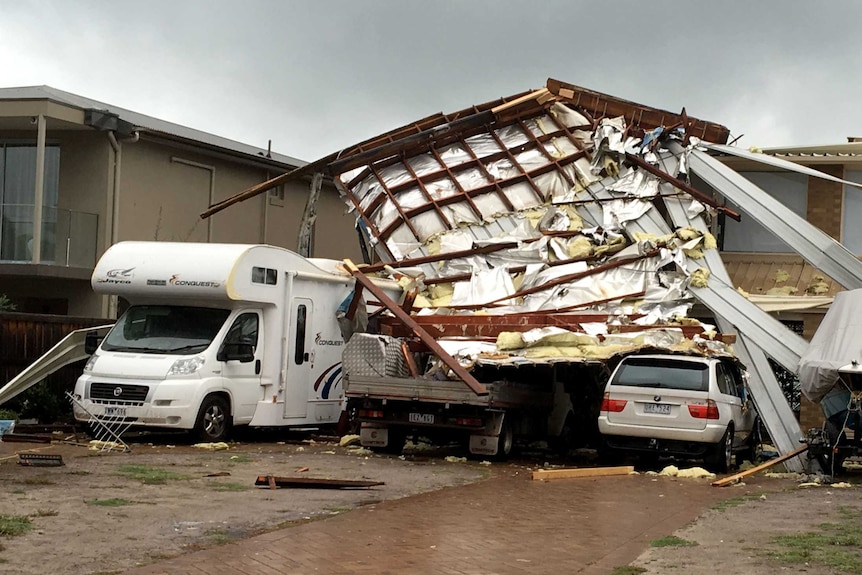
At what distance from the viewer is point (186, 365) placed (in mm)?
17469

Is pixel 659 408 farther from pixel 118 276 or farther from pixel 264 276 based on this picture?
pixel 118 276

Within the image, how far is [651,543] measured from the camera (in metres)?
9.80

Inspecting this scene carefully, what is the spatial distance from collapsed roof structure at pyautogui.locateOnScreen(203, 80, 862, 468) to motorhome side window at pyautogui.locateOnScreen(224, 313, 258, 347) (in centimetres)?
294

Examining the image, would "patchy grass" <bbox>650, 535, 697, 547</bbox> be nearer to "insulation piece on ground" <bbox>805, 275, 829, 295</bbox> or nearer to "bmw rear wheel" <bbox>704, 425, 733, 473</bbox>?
"bmw rear wheel" <bbox>704, 425, 733, 473</bbox>

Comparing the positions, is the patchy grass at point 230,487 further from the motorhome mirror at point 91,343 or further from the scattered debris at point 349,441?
the motorhome mirror at point 91,343

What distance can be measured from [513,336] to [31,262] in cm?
1204

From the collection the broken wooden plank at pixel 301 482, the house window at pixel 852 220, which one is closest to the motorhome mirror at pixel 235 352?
the broken wooden plank at pixel 301 482

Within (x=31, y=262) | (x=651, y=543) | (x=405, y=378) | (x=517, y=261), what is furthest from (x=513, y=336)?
(x=31, y=262)

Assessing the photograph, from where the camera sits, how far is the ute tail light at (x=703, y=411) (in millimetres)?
16250

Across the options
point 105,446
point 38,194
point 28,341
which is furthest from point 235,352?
point 38,194

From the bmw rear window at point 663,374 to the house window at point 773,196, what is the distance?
900 centimetres

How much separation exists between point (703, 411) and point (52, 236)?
15504mm

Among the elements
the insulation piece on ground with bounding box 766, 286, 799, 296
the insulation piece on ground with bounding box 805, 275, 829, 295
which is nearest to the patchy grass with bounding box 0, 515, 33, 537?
the insulation piece on ground with bounding box 766, 286, 799, 296

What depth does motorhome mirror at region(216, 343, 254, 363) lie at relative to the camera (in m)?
18.0
